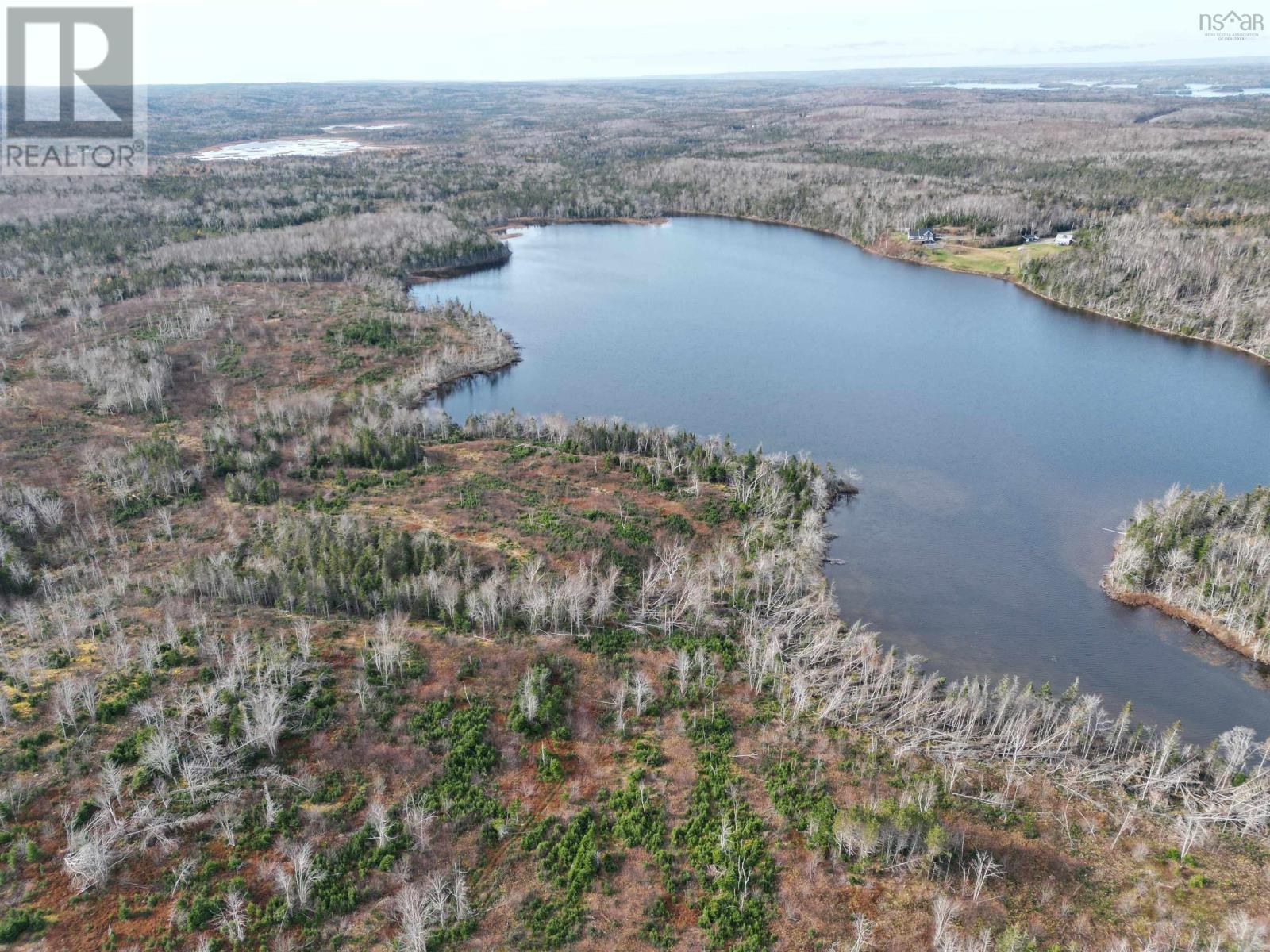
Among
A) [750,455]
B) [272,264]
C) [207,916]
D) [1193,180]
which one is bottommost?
[207,916]

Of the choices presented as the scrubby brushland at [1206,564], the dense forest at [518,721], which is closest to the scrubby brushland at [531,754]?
the dense forest at [518,721]

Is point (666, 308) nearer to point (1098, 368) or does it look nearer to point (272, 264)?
point (1098, 368)

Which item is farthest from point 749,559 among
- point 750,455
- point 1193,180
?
point 1193,180

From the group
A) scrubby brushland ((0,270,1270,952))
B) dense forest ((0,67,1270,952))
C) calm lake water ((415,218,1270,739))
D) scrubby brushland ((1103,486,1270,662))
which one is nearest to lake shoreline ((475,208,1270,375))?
calm lake water ((415,218,1270,739))

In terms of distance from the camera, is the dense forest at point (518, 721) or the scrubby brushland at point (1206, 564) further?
the scrubby brushland at point (1206, 564)

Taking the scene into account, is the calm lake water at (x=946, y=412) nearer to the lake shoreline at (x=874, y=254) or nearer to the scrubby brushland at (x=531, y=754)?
the lake shoreline at (x=874, y=254)
